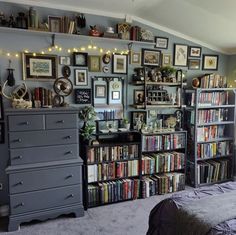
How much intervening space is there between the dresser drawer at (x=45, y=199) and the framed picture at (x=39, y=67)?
55.6 inches

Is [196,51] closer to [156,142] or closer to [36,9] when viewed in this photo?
[156,142]

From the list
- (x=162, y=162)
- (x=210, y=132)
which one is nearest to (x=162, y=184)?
(x=162, y=162)

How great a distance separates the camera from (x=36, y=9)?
2904 mm

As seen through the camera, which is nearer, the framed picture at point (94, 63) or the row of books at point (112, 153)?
the row of books at point (112, 153)

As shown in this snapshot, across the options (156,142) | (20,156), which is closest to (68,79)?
(20,156)

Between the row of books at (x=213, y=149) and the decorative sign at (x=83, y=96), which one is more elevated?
the decorative sign at (x=83, y=96)

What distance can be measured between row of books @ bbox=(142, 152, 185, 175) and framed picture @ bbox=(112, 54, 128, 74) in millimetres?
1328

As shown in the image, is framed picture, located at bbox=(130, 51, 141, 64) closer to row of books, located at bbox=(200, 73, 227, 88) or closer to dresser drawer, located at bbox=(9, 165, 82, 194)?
row of books, located at bbox=(200, 73, 227, 88)

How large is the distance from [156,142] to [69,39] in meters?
1.91

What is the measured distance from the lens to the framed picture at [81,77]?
10.6 feet

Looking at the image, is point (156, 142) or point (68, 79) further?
point (156, 142)

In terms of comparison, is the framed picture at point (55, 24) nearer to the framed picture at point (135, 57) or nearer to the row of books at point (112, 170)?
the framed picture at point (135, 57)

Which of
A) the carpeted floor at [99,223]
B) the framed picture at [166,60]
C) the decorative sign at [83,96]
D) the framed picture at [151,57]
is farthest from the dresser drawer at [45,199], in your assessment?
the framed picture at [166,60]

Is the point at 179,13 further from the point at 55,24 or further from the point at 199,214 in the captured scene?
the point at 199,214
